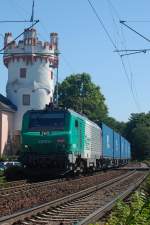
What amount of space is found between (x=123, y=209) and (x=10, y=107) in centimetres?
6678

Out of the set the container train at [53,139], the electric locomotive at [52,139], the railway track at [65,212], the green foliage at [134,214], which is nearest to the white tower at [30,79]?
the container train at [53,139]

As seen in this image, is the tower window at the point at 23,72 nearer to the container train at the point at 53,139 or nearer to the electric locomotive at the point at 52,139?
the container train at the point at 53,139

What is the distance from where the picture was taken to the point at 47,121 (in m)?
23.7

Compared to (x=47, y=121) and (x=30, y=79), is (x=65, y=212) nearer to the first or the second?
(x=47, y=121)

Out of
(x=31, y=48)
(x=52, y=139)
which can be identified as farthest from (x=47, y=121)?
(x=31, y=48)

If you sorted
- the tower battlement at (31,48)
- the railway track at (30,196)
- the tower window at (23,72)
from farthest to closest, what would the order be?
the tower window at (23,72) < the tower battlement at (31,48) < the railway track at (30,196)

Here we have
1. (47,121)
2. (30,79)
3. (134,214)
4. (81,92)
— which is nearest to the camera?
(134,214)

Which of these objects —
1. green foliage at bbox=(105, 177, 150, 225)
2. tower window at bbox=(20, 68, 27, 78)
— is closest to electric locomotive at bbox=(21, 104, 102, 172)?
green foliage at bbox=(105, 177, 150, 225)

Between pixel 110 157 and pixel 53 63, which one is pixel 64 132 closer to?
pixel 110 157

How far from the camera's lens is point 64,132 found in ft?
75.2

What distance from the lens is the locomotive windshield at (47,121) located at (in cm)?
2339

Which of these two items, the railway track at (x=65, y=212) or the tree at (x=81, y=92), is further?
the tree at (x=81, y=92)

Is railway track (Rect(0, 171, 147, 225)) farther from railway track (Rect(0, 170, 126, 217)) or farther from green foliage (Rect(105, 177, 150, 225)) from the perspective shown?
green foliage (Rect(105, 177, 150, 225))

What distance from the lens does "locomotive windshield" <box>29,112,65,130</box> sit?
76.7 feet
